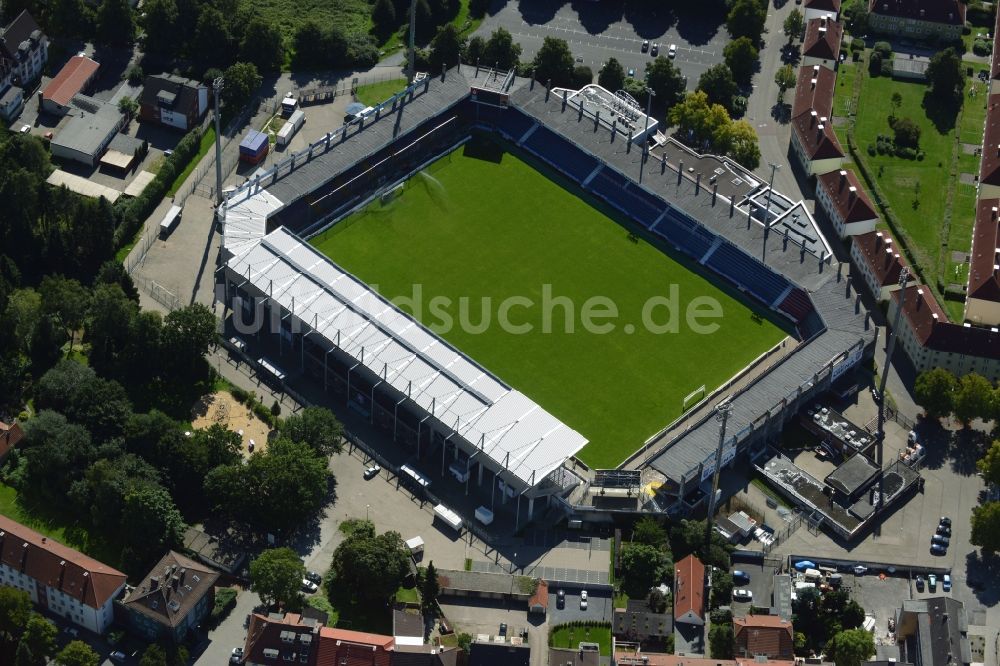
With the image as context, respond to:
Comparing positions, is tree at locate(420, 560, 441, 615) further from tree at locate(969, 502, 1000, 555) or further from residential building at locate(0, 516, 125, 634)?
tree at locate(969, 502, 1000, 555)

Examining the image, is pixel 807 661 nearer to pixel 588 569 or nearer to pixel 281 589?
pixel 588 569

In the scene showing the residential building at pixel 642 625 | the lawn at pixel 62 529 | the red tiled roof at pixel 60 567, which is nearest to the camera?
the red tiled roof at pixel 60 567

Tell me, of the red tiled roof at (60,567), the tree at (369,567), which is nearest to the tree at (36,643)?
the red tiled roof at (60,567)

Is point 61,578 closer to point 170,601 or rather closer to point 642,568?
point 170,601

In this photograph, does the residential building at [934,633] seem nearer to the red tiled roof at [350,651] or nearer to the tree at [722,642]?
the tree at [722,642]

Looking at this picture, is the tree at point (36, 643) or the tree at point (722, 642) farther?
the tree at point (722, 642)

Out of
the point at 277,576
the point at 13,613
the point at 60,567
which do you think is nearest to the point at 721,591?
the point at 277,576

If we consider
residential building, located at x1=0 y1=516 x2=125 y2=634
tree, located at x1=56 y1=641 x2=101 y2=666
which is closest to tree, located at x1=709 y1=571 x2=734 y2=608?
residential building, located at x1=0 y1=516 x2=125 y2=634
